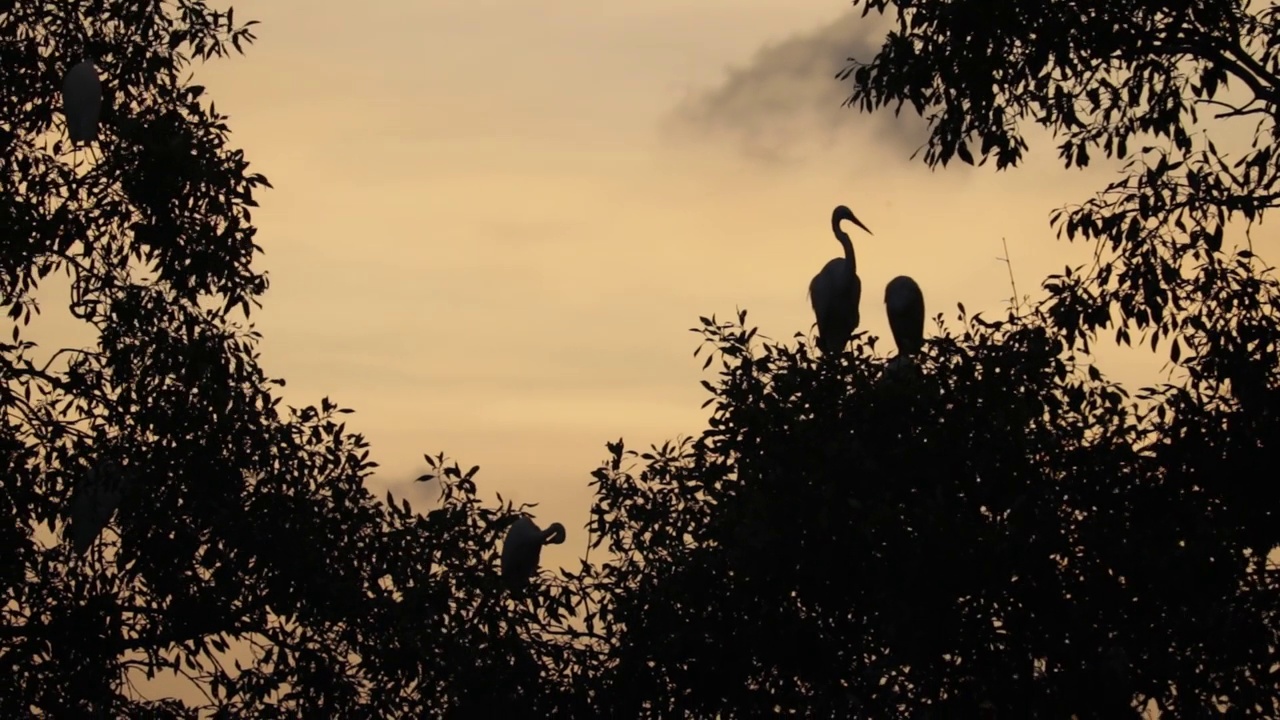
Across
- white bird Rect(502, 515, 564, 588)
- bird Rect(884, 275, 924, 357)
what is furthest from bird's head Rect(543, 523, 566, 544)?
bird Rect(884, 275, 924, 357)

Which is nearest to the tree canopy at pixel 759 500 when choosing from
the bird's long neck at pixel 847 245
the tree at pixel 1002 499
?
the tree at pixel 1002 499

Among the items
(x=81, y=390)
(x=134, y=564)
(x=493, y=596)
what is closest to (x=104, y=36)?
(x=81, y=390)

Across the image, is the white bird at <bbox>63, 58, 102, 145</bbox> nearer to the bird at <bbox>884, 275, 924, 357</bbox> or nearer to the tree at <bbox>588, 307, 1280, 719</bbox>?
the tree at <bbox>588, 307, 1280, 719</bbox>

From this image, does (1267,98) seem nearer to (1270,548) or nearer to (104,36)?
(1270,548)

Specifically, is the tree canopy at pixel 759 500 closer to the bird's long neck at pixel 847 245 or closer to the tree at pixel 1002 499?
the tree at pixel 1002 499

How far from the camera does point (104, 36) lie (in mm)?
12484

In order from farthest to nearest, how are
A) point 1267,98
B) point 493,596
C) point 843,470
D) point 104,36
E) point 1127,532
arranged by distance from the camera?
point 104,36 < point 493,596 < point 1267,98 < point 843,470 < point 1127,532

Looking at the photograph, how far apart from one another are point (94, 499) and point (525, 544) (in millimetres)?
3996

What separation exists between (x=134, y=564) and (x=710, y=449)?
4082mm

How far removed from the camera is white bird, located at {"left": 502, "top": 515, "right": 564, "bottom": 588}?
13.1 metres

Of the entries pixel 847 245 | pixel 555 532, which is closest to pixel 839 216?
pixel 847 245

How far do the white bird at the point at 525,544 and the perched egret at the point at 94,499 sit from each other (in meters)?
2.78

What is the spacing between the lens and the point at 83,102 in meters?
11.5

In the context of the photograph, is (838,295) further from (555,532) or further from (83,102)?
(83,102)
